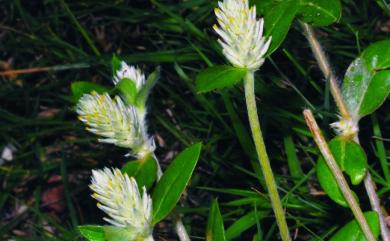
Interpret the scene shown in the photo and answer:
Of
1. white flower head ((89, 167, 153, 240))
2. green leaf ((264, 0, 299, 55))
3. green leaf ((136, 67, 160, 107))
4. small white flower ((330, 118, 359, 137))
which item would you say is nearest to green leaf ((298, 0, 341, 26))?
green leaf ((264, 0, 299, 55))

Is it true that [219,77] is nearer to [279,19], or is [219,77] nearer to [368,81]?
[279,19]

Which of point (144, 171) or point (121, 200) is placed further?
point (144, 171)

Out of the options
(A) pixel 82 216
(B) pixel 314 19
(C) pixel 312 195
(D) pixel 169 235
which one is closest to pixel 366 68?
(B) pixel 314 19

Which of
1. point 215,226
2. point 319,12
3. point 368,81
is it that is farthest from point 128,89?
point 368,81

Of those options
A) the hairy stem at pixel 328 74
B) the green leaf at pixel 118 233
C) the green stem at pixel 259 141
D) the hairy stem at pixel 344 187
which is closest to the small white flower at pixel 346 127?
the hairy stem at pixel 328 74

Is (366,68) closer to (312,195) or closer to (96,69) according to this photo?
(312,195)

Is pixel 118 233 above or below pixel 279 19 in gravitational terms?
below

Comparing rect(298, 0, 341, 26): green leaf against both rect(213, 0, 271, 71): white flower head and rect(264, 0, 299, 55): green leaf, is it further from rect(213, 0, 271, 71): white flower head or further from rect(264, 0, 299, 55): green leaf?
rect(213, 0, 271, 71): white flower head
